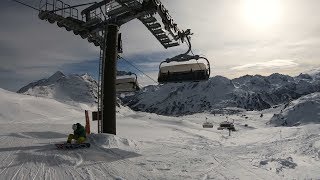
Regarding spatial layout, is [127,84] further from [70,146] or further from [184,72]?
[70,146]

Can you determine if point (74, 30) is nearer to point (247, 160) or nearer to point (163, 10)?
point (163, 10)

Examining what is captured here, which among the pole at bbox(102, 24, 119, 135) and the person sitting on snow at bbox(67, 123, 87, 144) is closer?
the person sitting on snow at bbox(67, 123, 87, 144)

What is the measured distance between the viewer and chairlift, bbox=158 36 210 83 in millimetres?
21438

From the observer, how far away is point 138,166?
1313cm

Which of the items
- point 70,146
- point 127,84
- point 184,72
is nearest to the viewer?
point 70,146

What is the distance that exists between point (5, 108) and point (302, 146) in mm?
42197

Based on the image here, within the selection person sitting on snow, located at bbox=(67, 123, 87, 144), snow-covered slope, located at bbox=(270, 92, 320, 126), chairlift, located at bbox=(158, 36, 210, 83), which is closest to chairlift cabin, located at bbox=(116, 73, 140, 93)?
chairlift, located at bbox=(158, 36, 210, 83)

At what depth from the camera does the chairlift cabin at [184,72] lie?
21469mm

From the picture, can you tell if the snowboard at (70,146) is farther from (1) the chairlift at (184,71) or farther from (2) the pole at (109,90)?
(1) the chairlift at (184,71)

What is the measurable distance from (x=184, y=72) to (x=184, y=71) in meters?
0.07

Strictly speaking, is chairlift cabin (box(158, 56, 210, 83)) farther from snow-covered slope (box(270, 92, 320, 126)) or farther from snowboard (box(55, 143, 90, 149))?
snow-covered slope (box(270, 92, 320, 126))

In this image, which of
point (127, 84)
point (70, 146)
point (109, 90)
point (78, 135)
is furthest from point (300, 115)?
point (70, 146)

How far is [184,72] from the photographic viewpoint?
2214 centimetres

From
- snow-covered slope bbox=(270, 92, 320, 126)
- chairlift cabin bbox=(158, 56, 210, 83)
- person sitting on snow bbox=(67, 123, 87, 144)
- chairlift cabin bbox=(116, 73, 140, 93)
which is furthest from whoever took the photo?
snow-covered slope bbox=(270, 92, 320, 126)
